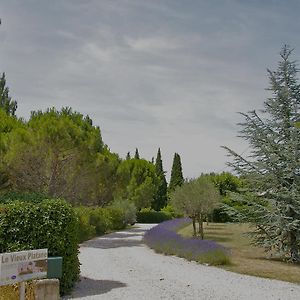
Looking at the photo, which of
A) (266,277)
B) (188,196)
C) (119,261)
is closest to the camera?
(266,277)

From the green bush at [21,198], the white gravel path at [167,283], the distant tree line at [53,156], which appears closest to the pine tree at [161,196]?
the distant tree line at [53,156]

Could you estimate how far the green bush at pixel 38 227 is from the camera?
7738 millimetres

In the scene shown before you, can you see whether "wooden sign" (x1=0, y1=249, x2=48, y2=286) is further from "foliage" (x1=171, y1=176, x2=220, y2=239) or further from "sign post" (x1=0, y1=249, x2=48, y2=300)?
"foliage" (x1=171, y1=176, x2=220, y2=239)

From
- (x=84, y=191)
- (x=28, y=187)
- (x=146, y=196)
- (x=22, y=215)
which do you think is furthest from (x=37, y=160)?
(x=146, y=196)

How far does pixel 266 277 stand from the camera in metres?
10.8

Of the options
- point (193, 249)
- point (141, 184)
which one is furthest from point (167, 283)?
point (141, 184)

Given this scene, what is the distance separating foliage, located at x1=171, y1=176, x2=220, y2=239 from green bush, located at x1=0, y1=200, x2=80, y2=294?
1389 centimetres

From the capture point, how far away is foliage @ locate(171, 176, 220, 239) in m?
21.7

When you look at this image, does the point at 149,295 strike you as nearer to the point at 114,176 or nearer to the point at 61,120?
the point at 61,120

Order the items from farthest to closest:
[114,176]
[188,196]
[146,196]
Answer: [146,196]
[114,176]
[188,196]

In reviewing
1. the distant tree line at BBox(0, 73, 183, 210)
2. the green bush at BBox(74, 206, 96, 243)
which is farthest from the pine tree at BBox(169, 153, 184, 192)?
the green bush at BBox(74, 206, 96, 243)

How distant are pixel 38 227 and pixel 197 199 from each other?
1470 centimetres

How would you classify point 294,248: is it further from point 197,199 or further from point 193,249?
point 197,199

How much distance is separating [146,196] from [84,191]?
2177 centimetres
